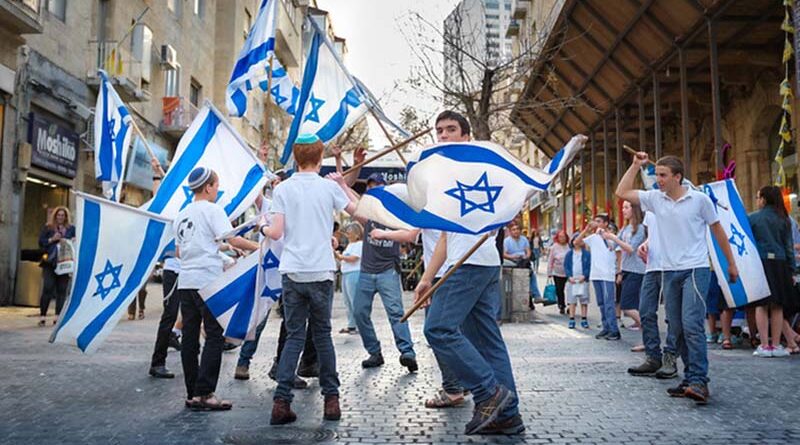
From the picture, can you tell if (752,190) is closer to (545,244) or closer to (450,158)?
(450,158)

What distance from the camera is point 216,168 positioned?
7473 millimetres

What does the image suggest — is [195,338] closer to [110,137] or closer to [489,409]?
[489,409]

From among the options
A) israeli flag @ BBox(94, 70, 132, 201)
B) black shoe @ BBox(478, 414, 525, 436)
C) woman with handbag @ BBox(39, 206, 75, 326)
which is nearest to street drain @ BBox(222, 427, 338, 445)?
black shoe @ BBox(478, 414, 525, 436)

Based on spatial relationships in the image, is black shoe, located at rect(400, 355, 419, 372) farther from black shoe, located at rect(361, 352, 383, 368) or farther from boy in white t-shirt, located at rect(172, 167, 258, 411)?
boy in white t-shirt, located at rect(172, 167, 258, 411)

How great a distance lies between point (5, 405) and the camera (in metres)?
5.32

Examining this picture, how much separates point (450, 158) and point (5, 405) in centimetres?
369

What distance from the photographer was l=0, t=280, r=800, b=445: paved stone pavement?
4.46 m

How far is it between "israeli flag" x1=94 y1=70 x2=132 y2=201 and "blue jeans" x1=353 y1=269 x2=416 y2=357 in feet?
11.3

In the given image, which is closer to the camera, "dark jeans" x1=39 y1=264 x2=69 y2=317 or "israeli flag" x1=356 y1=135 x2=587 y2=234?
"israeli flag" x1=356 y1=135 x2=587 y2=234

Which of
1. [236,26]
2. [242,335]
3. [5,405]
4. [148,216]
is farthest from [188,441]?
[236,26]

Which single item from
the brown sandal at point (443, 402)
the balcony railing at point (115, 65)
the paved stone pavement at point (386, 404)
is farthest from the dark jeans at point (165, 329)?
the balcony railing at point (115, 65)

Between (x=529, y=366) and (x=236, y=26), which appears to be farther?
(x=236, y=26)

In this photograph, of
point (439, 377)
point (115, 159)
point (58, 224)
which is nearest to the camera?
point (439, 377)

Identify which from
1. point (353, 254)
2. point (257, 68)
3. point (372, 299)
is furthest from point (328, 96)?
point (372, 299)
